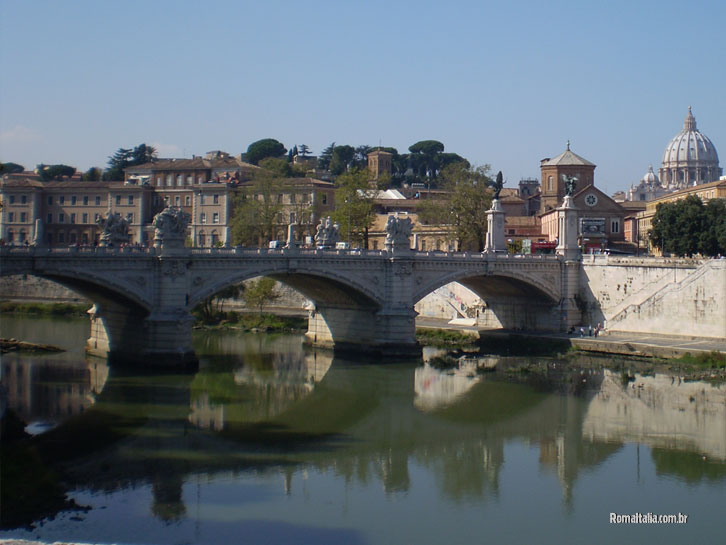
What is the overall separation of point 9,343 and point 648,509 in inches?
1058

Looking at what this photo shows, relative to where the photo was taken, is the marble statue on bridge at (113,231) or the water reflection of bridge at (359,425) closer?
the water reflection of bridge at (359,425)

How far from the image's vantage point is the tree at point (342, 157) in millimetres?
111312

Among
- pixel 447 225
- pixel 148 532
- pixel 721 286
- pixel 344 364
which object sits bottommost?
pixel 148 532

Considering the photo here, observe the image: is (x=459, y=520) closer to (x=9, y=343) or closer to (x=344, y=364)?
(x=344, y=364)

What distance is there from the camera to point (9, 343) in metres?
38.0

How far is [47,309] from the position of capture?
53156 millimetres

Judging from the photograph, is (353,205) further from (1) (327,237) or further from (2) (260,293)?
(1) (327,237)

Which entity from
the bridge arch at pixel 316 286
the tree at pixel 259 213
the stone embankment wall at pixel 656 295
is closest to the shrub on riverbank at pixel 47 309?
the tree at pixel 259 213

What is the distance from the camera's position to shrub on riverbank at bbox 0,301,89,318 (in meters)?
52.7

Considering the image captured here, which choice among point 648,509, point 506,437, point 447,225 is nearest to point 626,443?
point 506,437

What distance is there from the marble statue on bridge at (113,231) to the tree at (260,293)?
46.6 feet

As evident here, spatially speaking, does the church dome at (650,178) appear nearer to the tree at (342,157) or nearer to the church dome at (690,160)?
the church dome at (690,160)

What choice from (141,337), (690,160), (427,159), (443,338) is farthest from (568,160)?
(690,160)

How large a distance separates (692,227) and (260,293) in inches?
908
